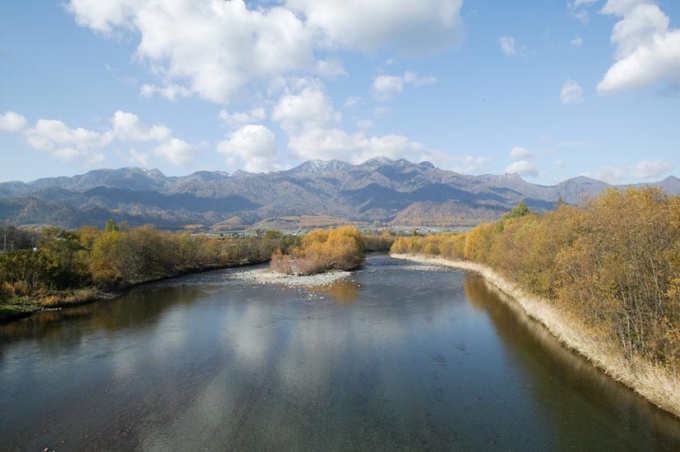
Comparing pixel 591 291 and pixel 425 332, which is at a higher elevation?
pixel 591 291

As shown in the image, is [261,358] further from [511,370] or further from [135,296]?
[135,296]

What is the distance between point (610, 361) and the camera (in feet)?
64.5

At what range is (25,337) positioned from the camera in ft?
93.3

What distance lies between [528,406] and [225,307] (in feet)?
97.6

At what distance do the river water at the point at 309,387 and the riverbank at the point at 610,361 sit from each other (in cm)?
57

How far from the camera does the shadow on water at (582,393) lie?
46.9 feet

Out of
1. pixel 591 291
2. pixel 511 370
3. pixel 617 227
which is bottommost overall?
pixel 511 370

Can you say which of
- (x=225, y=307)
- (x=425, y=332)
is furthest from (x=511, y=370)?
(x=225, y=307)

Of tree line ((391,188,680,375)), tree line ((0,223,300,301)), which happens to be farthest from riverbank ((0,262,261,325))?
tree line ((391,188,680,375))

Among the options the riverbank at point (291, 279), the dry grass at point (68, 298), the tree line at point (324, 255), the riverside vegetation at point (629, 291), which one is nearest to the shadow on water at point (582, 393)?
the riverside vegetation at point (629, 291)

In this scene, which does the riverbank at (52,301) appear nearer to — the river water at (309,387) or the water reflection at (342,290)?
the river water at (309,387)

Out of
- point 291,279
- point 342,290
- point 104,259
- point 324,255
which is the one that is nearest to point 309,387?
point 342,290

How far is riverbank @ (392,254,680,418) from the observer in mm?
15633

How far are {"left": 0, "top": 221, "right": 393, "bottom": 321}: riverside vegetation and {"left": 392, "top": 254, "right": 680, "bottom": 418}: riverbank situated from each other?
42896mm
